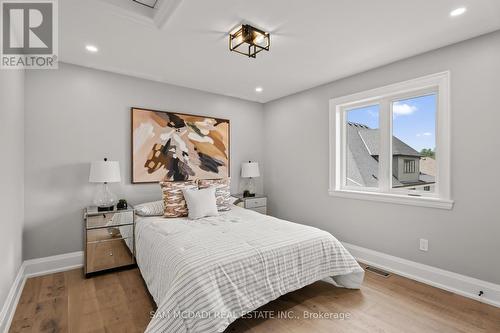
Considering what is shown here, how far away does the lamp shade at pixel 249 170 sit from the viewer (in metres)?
4.25

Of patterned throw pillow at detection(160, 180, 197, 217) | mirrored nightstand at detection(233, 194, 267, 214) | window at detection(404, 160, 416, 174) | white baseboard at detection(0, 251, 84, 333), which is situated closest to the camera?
white baseboard at detection(0, 251, 84, 333)

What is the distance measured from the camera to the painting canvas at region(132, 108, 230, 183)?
341cm

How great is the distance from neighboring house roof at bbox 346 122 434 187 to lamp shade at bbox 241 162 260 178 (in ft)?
5.02

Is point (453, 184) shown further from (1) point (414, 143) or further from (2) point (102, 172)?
(2) point (102, 172)

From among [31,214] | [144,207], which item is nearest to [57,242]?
[31,214]

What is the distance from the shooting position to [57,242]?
2.90 meters

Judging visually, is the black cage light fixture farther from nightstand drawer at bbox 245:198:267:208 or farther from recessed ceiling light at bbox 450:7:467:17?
nightstand drawer at bbox 245:198:267:208

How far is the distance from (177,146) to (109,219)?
4.51 ft

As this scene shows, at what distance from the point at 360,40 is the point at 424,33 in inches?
21.9

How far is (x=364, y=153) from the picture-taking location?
343 cm

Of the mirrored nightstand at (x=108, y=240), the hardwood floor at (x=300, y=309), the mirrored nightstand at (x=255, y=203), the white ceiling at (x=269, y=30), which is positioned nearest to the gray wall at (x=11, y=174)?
the hardwood floor at (x=300, y=309)

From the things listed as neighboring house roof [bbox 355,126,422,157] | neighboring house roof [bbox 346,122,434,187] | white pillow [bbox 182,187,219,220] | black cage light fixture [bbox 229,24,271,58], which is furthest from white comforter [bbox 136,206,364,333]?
black cage light fixture [bbox 229,24,271,58]

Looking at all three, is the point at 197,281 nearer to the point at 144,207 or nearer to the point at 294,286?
the point at 294,286

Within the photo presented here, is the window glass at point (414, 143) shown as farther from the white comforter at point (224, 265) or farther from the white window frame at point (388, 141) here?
the white comforter at point (224, 265)
